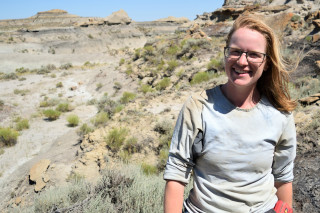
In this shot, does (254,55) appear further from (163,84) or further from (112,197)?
(163,84)

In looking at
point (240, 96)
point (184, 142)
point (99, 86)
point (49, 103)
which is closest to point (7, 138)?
point (49, 103)

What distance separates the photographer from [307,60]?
692cm

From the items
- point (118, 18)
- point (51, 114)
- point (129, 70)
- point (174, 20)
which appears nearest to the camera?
point (51, 114)

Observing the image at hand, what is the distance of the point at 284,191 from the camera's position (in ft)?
4.74

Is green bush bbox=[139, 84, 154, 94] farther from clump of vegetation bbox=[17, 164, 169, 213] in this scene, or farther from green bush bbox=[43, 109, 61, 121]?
clump of vegetation bbox=[17, 164, 169, 213]

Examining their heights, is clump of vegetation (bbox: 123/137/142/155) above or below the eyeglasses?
below

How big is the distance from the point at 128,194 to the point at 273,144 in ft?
7.17

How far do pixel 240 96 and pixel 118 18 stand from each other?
5183 cm

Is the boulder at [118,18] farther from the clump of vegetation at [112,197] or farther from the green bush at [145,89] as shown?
the clump of vegetation at [112,197]

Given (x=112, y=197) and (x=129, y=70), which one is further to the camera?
(x=129, y=70)

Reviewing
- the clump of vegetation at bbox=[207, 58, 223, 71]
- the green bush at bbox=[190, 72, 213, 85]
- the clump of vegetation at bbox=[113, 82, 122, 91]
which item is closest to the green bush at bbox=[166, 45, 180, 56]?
the clump of vegetation at bbox=[113, 82, 122, 91]

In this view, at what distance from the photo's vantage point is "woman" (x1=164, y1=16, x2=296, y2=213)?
1188 mm

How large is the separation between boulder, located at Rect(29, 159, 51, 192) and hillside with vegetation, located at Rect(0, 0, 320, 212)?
0.02 meters

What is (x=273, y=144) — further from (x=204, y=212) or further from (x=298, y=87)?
(x=298, y=87)
